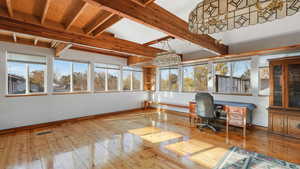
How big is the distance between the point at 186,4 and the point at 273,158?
3.32 m

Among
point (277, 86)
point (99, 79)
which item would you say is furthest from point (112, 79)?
point (277, 86)

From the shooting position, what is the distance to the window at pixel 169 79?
6.20m

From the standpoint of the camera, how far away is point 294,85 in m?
3.24

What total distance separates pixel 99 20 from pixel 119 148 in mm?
2736

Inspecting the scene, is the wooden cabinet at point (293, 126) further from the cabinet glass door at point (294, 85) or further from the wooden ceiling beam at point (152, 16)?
the wooden ceiling beam at point (152, 16)

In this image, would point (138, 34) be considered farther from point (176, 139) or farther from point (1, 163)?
point (1, 163)

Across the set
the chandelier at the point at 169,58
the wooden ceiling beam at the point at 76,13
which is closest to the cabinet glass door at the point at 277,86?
the chandelier at the point at 169,58

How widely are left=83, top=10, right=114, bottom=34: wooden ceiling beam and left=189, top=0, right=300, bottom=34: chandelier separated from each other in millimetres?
1540

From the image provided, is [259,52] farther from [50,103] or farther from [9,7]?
[50,103]

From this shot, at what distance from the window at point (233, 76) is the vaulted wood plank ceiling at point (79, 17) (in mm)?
1786

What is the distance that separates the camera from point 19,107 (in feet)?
12.5

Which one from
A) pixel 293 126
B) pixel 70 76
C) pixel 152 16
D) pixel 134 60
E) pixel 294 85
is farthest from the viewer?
pixel 134 60

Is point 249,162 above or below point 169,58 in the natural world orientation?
below

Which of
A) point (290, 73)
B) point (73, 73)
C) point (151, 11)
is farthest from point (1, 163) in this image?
point (290, 73)
